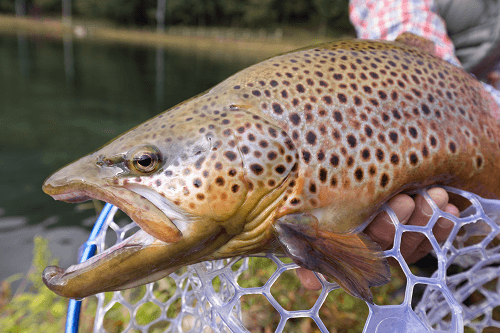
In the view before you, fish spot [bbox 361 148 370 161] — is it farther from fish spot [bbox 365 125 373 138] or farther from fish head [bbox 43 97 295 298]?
fish head [bbox 43 97 295 298]

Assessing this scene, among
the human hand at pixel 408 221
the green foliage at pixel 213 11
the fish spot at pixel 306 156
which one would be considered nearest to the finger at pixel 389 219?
the human hand at pixel 408 221

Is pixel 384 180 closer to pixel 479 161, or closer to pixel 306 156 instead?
pixel 306 156

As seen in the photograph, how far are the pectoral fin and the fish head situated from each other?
0.14 meters

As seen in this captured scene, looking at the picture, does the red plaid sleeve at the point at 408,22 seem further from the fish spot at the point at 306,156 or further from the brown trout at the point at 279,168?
the fish spot at the point at 306,156

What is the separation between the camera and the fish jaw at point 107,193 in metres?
1.17

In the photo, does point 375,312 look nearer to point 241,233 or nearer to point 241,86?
point 241,233

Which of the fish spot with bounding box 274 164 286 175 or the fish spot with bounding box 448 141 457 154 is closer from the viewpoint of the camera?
the fish spot with bounding box 274 164 286 175

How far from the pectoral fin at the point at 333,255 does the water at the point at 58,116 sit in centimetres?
388

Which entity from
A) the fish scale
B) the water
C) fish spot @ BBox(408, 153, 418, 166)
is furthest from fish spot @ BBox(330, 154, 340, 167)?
the water

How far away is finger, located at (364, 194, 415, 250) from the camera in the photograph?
5.03 feet

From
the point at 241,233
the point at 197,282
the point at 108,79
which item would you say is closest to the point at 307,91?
the point at 241,233

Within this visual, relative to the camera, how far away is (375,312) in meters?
1.36

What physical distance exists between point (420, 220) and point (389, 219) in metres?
0.25

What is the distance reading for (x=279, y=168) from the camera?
1300 millimetres
